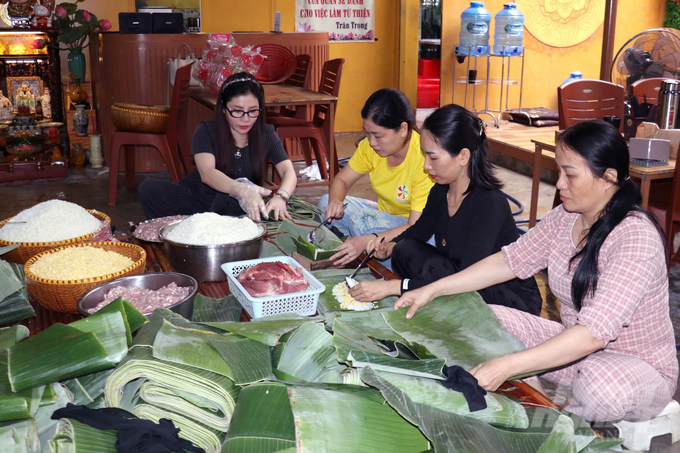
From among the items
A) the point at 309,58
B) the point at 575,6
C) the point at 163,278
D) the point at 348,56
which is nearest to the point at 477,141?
the point at 163,278

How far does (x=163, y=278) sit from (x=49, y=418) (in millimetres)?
628

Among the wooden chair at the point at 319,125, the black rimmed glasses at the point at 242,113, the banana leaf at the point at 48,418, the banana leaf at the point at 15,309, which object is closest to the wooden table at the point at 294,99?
the wooden chair at the point at 319,125

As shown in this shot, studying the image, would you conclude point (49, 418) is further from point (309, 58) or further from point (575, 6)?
point (575, 6)

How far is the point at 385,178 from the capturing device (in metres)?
3.06

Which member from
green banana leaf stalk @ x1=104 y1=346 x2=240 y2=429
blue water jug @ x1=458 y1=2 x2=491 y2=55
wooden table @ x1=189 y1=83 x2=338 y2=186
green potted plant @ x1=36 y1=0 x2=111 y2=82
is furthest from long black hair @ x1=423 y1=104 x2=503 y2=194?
blue water jug @ x1=458 y1=2 x2=491 y2=55

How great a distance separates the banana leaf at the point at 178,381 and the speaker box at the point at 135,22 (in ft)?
17.3

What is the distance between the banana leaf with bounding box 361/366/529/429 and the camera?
1.24 meters

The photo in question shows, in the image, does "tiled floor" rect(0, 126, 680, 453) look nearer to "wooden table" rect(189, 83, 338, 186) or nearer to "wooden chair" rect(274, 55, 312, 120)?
"wooden table" rect(189, 83, 338, 186)

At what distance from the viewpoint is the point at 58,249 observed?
78.1 inches

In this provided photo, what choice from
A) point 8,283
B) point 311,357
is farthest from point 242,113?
point 311,357

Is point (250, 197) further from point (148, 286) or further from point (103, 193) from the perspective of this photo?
point (103, 193)

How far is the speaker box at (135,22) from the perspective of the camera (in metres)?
5.82

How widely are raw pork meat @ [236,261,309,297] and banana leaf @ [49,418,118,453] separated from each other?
0.66 metres

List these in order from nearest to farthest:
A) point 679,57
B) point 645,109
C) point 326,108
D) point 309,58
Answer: point 645,109
point 679,57
point 326,108
point 309,58
